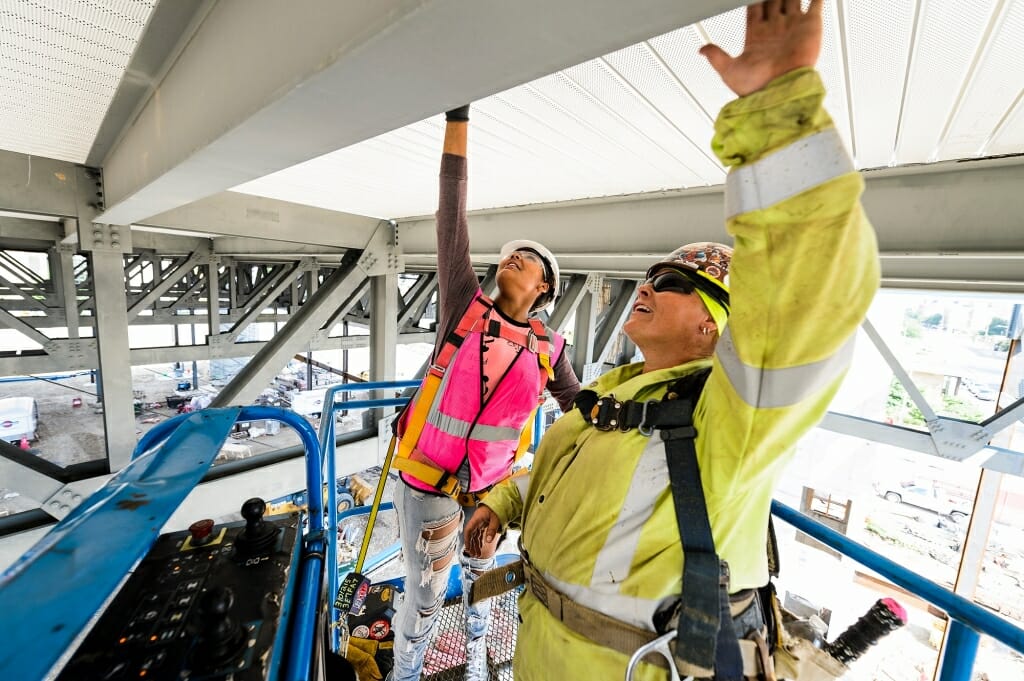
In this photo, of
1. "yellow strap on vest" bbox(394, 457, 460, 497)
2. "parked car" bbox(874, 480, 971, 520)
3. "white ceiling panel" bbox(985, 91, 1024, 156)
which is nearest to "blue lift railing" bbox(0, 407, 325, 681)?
"yellow strap on vest" bbox(394, 457, 460, 497)

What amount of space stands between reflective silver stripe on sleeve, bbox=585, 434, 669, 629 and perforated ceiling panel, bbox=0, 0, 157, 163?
1663mm

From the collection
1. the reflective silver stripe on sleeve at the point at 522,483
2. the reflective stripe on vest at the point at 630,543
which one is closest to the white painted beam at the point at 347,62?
the reflective stripe on vest at the point at 630,543

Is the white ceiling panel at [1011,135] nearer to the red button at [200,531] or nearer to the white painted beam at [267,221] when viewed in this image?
the red button at [200,531]

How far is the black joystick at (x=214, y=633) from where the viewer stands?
73 centimetres

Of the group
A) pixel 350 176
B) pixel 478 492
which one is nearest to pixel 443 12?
pixel 478 492

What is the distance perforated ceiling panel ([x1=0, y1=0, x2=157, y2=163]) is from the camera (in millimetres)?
1104

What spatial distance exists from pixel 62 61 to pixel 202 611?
1.77m

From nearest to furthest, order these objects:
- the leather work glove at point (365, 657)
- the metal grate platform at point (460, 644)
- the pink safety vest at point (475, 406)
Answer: the pink safety vest at point (475, 406) < the leather work glove at point (365, 657) < the metal grate platform at point (460, 644)

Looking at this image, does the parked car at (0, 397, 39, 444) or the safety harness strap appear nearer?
the safety harness strap

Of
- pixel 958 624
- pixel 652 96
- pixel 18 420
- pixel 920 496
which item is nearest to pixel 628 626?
pixel 958 624

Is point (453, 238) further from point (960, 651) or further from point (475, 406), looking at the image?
point (960, 651)

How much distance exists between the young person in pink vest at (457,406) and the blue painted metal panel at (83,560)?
98cm

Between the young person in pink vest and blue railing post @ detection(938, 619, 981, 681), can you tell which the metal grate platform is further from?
blue railing post @ detection(938, 619, 981, 681)

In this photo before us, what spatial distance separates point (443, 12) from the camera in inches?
22.2
